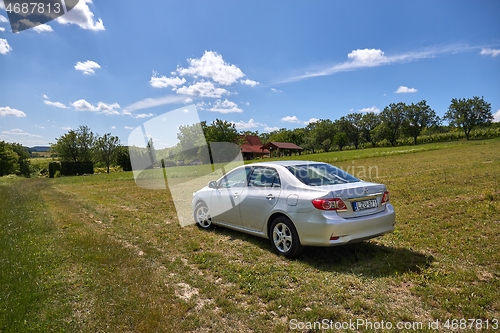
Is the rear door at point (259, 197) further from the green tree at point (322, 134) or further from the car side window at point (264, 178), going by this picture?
the green tree at point (322, 134)

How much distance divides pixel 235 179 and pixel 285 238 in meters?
1.84

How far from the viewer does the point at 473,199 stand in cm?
816

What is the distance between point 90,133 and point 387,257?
7613 centimetres

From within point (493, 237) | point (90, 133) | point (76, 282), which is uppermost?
point (90, 133)

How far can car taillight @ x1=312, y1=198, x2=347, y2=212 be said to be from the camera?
4.34m

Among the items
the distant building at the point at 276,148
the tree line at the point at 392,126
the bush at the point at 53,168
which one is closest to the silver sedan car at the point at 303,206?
the bush at the point at 53,168

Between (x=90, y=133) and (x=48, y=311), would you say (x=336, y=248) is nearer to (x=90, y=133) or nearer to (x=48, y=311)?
(x=48, y=311)

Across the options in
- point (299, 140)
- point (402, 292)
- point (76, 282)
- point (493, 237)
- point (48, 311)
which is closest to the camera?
point (48, 311)

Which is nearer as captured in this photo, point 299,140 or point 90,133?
point 90,133

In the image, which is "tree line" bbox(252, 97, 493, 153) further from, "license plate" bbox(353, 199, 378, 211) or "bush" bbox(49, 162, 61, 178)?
"license plate" bbox(353, 199, 378, 211)

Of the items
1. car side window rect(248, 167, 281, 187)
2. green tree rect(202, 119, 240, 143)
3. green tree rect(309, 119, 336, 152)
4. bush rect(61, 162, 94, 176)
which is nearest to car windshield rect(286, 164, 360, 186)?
car side window rect(248, 167, 281, 187)

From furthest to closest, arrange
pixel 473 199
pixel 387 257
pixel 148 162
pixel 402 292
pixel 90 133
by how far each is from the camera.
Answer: pixel 90 133
pixel 148 162
pixel 473 199
pixel 387 257
pixel 402 292

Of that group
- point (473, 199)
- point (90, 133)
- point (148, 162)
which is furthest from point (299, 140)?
point (473, 199)

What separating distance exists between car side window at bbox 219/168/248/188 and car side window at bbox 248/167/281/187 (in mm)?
217
